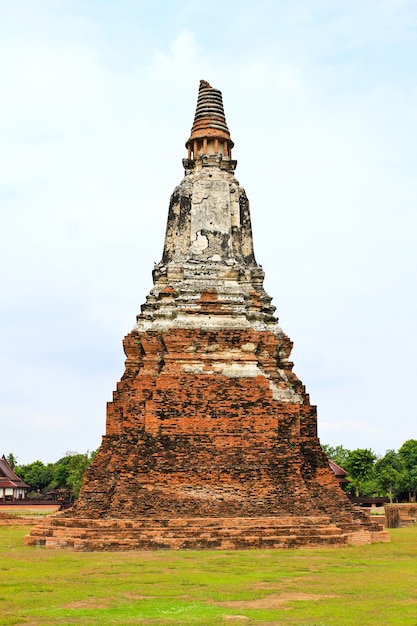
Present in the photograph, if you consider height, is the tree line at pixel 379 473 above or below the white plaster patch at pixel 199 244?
below

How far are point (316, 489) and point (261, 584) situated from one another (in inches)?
370

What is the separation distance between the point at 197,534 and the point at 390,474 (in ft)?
124

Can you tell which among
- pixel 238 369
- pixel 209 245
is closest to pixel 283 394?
pixel 238 369

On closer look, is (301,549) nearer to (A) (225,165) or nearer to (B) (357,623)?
(B) (357,623)

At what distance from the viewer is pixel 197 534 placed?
17734 millimetres

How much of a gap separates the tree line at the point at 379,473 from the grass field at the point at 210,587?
35.3 meters

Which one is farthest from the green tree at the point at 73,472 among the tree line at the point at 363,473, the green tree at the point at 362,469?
the green tree at the point at 362,469

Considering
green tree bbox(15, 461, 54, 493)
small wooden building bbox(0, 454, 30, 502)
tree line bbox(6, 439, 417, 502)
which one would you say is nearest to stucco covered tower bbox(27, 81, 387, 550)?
tree line bbox(6, 439, 417, 502)

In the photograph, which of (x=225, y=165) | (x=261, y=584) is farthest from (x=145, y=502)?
(x=225, y=165)

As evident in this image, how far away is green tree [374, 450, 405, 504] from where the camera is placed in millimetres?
52688

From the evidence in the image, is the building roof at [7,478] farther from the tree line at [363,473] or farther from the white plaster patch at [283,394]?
the white plaster patch at [283,394]

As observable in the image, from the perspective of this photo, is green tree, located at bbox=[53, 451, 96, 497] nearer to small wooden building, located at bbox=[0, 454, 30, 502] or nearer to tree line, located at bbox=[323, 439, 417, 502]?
small wooden building, located at bbox=[0, 454, 30, 502]

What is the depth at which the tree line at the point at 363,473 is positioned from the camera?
5256 centimetres

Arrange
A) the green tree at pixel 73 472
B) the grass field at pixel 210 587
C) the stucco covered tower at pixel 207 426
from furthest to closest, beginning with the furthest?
the green tree at pixel 73 472 < the stucco covered tower at pixel 207 426 < the grass field at pixel 210 587
